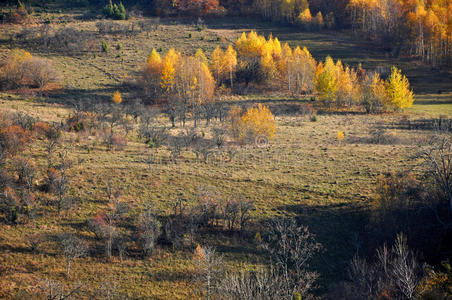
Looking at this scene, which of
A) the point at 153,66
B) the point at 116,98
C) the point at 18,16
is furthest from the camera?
the point at 18,16

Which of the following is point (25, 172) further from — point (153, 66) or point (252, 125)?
point (153, 66)

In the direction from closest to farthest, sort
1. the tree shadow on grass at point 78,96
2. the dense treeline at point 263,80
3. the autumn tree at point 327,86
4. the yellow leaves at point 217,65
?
the tree shadow on grass at point 78,96, the dense treeline at point 263,80, the autumn tree at point 327,86, the yellow leaves at point 217,65

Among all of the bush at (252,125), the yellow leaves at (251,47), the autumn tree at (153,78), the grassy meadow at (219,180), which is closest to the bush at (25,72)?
the grassy meadow at (219,180)

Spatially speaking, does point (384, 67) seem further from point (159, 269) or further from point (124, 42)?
point (159, 269)

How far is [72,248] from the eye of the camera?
78.7ft

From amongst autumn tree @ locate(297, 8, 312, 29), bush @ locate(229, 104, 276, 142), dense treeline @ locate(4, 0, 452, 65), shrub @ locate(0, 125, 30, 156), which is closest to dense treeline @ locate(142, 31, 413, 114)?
bush @ locate(229, 104, 276, 142)

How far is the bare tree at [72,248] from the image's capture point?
78.3 feet

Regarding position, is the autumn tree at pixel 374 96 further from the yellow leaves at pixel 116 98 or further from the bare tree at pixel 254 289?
the bare tree at pixel 254 289

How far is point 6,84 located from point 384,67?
8450 cm

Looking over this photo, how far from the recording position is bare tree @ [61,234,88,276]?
23.9m

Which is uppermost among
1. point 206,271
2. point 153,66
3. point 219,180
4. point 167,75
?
point 153,66

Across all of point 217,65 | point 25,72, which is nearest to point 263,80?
point 217,65

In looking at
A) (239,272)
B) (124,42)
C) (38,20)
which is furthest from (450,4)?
(38,20)

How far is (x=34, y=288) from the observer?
21703mm
